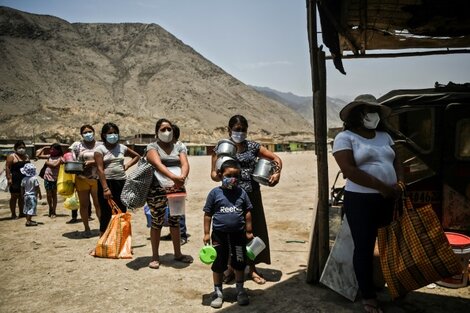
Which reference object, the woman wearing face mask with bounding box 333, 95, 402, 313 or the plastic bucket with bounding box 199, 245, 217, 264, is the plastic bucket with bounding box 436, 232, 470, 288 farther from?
the plastic bucket with bounding box 199, 245, 217, 264

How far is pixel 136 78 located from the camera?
120250 mm

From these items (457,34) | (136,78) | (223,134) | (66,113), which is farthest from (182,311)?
(136,78)

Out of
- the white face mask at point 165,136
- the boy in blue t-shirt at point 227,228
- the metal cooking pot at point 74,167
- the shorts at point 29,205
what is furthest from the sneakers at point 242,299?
the shorts at point 29,205

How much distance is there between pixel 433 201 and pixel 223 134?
7013cm

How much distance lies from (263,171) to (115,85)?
4595 inches

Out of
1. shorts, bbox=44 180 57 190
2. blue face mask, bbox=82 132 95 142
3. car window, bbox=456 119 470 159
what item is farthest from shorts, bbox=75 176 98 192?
car window, bbox=456 119 470 159

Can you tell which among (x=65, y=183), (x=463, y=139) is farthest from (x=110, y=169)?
(x=463, y=139)

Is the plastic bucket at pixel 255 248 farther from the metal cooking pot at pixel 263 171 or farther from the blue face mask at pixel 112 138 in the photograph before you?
the blue face mask at pixel 112 138

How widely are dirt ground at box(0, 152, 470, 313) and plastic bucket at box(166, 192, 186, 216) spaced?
80 cm

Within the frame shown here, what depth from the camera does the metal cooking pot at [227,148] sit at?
428cm

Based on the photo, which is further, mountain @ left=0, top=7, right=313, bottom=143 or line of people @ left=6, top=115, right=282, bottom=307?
mountain @ left=0, top=7, right=313, bottom=143

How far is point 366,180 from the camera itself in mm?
3307

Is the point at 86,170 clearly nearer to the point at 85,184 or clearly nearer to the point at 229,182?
the point at 85,184

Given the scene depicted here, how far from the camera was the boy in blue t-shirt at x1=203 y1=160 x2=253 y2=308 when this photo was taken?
3848 mm
